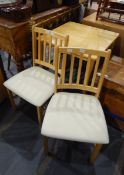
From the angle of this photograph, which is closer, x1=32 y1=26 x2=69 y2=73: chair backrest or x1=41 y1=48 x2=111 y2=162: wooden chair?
x1=41 y1=48 x2=111 y2=162: wooden chair

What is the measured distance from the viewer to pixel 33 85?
1.46m

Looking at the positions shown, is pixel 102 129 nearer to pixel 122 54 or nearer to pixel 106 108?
pixel 106 108

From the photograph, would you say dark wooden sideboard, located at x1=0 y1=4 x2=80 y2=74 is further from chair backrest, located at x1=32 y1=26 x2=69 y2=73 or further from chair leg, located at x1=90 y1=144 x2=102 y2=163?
chair leg, located at x1=90 y1=144 x2=102 y2=163

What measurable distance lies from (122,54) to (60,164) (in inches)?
55.7

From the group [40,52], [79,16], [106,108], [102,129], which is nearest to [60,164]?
[102,129]

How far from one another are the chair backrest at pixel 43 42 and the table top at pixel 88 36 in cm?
16

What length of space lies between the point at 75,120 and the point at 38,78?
578mm

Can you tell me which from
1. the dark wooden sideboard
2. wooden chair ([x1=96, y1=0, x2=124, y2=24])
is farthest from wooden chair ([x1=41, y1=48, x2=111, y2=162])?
wooden chair ([x1=96, y1=0, x2=124, y2=24])

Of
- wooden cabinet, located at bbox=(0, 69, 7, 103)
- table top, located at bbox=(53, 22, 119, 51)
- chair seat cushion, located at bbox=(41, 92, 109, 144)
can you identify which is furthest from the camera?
wooden cabinet, located at bbox=(0, 69, 7, 103)

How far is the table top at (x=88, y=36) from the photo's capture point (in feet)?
4.99

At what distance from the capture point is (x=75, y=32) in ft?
5.72

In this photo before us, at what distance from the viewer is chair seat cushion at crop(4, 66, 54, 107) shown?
1368 millimetres

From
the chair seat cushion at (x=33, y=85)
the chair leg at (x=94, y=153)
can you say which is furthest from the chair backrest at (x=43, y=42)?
the chair leg at (x=94, y=153)

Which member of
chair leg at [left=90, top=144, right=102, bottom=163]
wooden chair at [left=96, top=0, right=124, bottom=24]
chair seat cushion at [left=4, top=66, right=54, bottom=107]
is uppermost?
wooden chair at [left=96, top=0, right=124, bottom=24]
